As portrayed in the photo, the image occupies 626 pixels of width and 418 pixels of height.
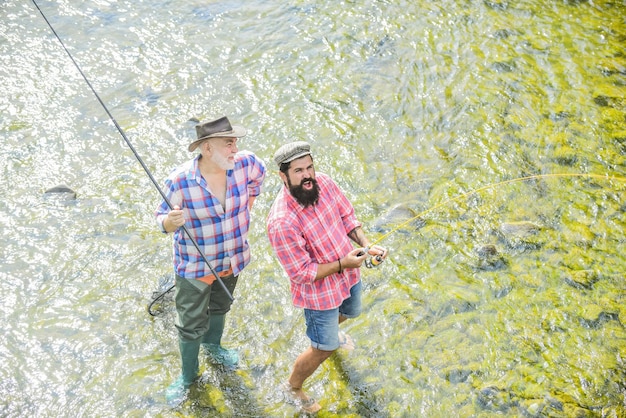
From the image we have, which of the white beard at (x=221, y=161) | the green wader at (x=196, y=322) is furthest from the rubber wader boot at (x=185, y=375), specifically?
the white beard at (x=221, y=161)

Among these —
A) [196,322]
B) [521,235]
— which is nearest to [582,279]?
[521,235]

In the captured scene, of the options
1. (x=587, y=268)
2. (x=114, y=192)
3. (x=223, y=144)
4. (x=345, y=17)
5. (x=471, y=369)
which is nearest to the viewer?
(x=223, y=144)

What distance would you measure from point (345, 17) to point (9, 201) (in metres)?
6.28

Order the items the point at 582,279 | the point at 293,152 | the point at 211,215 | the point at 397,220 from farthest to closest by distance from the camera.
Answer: the point at 397,220, the point at 582,279, the point at 211,215, the point at 293,152

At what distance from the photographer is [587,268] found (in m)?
5.96

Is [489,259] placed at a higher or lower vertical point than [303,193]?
lower

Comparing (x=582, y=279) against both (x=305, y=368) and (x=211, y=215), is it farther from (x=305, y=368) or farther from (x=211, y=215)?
(x=211, y=215)

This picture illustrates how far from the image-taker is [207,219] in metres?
4.32

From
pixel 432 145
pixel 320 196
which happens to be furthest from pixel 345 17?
pixel 320 196

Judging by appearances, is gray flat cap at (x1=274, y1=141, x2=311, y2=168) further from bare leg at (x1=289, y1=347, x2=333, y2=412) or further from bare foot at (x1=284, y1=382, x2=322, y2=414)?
bare foot at (x1=284, y1=382, x2=322, y2=414)

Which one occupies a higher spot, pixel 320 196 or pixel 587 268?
pixel 320 196

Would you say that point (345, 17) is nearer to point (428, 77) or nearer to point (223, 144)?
point (428, 77)

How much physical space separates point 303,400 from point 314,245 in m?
1.34

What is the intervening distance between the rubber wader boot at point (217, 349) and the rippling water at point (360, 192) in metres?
0.11
